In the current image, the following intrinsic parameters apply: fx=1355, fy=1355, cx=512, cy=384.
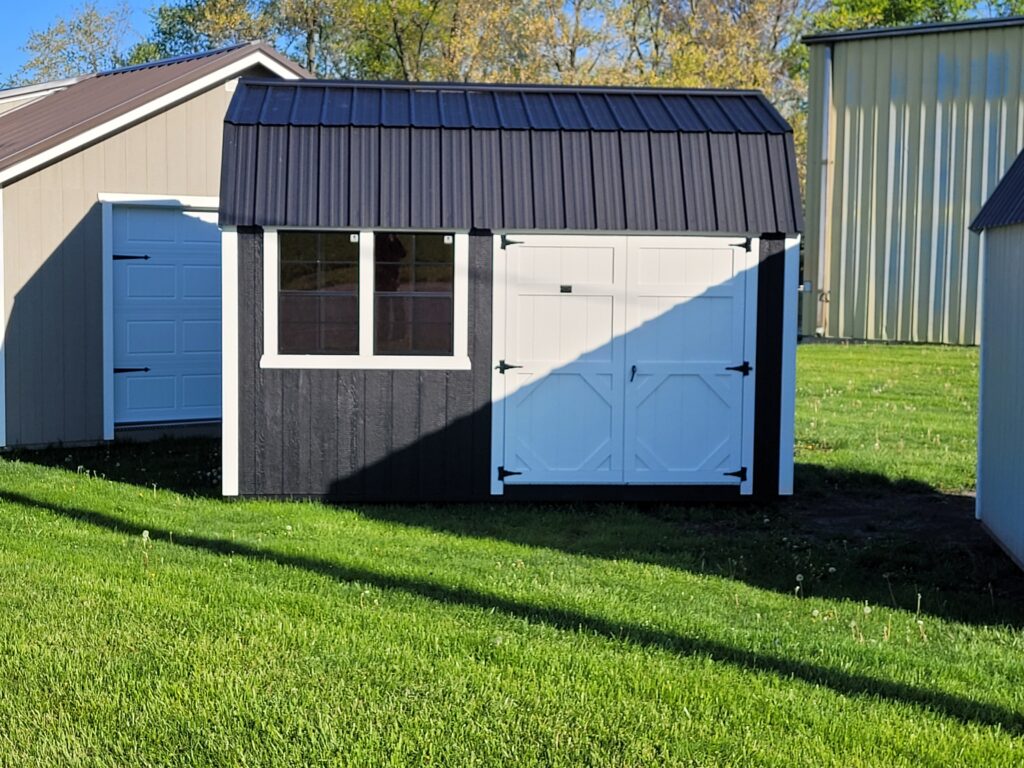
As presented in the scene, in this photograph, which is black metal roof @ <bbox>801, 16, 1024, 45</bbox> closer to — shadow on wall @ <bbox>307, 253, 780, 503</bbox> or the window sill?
shadow on wall @ <bbox>307, 253, 780, 503</bbox>

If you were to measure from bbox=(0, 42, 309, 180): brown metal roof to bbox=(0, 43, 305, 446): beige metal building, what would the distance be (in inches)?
1.3

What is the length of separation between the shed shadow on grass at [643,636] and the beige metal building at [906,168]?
11.3 metres

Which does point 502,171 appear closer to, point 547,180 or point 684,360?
point 547,180

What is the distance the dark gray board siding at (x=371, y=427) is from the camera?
33.3 ft

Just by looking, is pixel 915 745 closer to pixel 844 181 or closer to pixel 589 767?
pixel 589 767

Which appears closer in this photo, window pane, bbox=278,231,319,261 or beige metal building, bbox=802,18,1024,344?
window pane, bbox=278,231,319,261

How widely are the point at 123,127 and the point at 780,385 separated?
7.11 m

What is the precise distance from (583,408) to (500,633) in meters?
4.35

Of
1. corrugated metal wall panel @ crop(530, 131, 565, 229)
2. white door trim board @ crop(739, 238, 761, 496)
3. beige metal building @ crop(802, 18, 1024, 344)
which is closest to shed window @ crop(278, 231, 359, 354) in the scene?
corrugated metal wall panel @ crop(530, 131, 565, 229)

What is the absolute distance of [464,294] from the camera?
33.4 feet

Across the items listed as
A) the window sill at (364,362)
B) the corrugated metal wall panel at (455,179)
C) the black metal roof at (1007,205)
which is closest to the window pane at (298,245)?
the window sill at (364,362)

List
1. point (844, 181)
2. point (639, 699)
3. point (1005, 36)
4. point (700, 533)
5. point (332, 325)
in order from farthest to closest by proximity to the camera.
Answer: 1. point (844, 181)
2. point (1005, 36)
3. point (332, 325)
4. point (700, 533)
5. point (639, 699)

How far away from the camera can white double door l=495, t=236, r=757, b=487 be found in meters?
10.2

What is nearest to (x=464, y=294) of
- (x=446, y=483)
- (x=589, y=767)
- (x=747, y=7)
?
(x=446, y=483)
